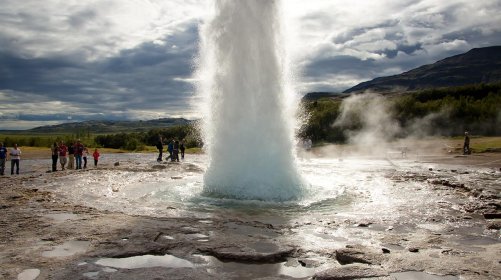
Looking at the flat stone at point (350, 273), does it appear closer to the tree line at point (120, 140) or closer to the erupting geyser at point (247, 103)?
the erupting geyser at point (247, 103)

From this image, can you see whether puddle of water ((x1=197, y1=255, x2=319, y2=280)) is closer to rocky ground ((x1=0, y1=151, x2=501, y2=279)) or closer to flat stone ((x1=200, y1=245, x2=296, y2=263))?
rocky ground ((x1=0, y1=151, x2=501, y2=279))

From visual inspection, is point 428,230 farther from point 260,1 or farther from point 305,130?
point 305,130

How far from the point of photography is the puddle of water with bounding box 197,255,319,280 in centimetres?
512

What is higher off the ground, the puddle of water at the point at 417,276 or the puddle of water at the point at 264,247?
the puddle of water at the point at 264,247

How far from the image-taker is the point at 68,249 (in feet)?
19.6

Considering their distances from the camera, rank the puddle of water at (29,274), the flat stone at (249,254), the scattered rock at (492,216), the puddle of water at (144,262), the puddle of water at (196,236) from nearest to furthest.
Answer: the puddle of water at (29,274)
the puddle of water at (144,262)
the flat stone at (249,254)
the puddle of water at (196,236)
the scattered rock at (492,216)

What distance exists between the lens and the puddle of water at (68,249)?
5738 mm

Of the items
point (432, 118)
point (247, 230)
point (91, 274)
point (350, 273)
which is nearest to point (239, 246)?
point (247, 230)

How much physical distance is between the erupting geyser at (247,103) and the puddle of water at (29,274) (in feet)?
22.3

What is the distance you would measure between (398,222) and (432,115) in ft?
143

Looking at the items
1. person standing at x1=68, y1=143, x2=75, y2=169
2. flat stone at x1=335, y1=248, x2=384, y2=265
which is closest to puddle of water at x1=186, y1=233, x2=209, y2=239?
flat stone at x1=335, y1=248, x2=384, y2=265

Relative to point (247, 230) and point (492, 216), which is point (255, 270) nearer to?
point (247, 230)

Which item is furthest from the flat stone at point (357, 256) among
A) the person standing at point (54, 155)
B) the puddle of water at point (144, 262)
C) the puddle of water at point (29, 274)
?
the person standing at point (54, 155)

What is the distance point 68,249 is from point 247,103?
24.0 ft
